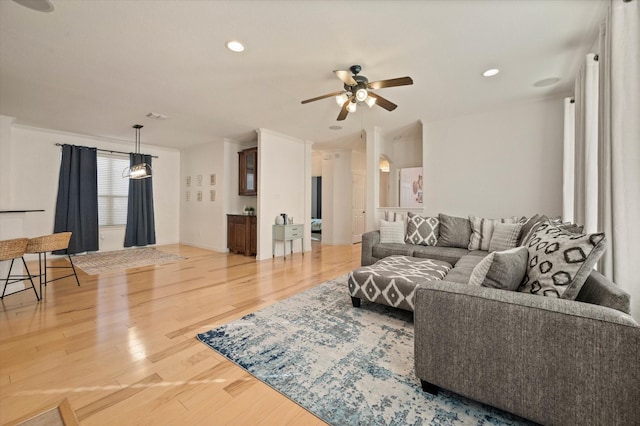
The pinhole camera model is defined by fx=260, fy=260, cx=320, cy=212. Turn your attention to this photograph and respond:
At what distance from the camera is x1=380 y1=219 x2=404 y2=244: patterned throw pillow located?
4102 millimetres

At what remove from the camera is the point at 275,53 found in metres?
2.54

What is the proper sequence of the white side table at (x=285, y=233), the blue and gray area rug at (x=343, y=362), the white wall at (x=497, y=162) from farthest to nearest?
the white side table at (x=285, y=233), the white wall at (x=497, y=162), the blue and gray area rug at (x=343, y=362)

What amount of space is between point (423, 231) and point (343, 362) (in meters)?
2.76

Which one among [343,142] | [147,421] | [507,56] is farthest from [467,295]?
[343,142]

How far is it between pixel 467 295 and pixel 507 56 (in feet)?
8.82

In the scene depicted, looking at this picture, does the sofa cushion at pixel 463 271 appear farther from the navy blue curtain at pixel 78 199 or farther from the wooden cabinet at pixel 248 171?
the navy blue curtain at pixel 78 199

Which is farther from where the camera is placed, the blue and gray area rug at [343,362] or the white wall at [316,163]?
the white wall at [316,163]

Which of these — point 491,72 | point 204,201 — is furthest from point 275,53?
point 204,201

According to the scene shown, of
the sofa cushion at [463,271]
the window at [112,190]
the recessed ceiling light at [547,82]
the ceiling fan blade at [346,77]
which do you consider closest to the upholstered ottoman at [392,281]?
the sofa cushion at [463,271]

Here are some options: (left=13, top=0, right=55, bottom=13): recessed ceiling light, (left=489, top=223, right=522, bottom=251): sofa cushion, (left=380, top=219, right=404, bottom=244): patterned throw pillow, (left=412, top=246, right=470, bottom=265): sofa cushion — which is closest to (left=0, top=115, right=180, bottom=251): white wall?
(left=13, top=0, right=55, bottom=13): recessed ceiling light

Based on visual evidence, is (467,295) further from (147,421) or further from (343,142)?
(343,142)

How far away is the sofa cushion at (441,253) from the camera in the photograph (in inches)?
135

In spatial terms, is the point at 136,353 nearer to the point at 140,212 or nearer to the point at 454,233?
the point at 454,233

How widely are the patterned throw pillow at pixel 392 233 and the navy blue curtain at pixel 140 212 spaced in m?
5.87
